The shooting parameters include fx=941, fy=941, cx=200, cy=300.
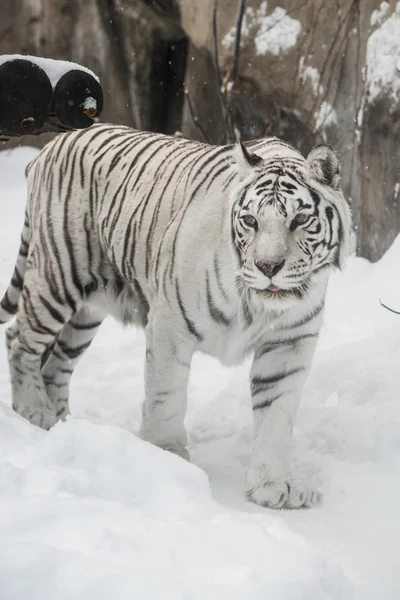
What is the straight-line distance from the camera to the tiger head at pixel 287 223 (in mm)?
3076

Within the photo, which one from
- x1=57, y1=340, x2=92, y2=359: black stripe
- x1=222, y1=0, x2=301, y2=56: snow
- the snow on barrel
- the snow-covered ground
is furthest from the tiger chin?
x1=222, y1=0, x2=301, y2=56: snow

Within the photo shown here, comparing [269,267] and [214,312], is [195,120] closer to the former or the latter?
[214,312]

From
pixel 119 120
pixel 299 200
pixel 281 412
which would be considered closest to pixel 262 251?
pixel 299 200

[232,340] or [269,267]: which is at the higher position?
[269,267]

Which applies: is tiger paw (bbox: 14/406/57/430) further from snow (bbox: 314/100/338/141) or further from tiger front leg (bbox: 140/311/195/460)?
snow (bbox: 314/100/338/141)

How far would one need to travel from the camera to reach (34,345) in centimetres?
422

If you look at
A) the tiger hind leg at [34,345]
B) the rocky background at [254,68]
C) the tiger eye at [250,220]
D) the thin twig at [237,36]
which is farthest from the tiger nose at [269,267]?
the thin twig at [237,36]

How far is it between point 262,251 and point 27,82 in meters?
1.01

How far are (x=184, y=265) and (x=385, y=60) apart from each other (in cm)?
343

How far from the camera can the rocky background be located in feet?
21.0

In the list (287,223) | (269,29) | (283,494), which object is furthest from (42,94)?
(269,29)

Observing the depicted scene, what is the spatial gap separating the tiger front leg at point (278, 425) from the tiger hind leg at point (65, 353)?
4.10 ft

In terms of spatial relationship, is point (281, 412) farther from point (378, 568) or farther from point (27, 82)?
point (27, 82)

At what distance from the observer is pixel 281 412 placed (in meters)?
3.44
